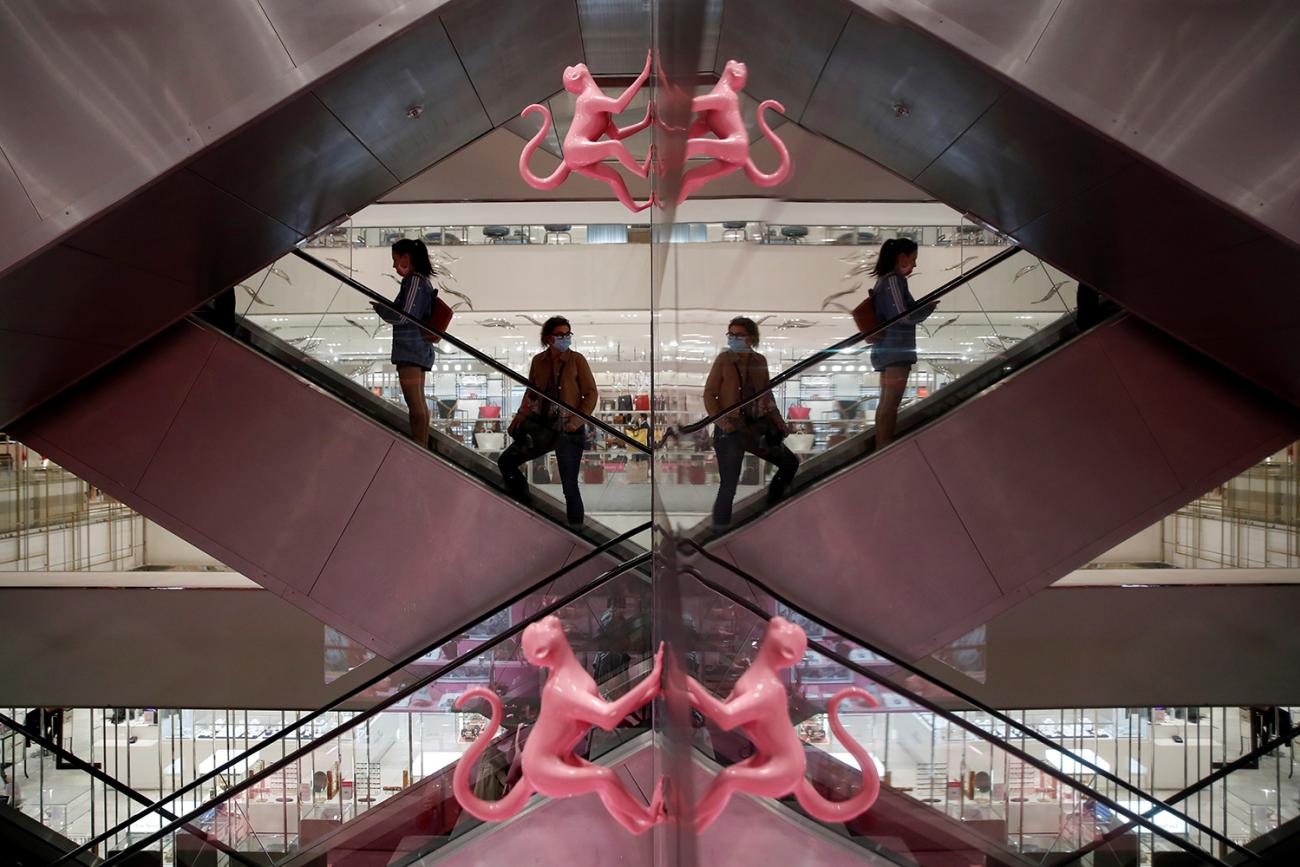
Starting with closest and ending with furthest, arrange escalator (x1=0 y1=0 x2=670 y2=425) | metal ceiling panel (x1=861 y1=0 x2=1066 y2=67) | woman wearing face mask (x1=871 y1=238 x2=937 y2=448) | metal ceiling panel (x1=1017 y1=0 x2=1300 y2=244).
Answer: metal ceiling panel (x1=1017 y1=0 x2=1300 y2=244) < metal ceiling panel (x1=861 y1=0 x2=1066 y2=67) < escalator (x1=0 y1=0 x2=670 y2=425) < woman wearing face mask (x1=871 y1=238 x2=937 y2=448)

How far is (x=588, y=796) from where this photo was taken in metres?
1.76

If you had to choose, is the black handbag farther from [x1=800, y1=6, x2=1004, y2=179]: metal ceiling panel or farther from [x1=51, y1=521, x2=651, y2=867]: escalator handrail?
[x1=800, y1=6, x2=1004, y2=179]: metal ceiling panel

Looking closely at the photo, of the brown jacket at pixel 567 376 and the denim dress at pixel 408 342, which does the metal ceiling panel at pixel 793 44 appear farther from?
the denim dress at pixel 408 342

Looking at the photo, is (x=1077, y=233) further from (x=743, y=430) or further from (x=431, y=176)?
(x=431, y=176)

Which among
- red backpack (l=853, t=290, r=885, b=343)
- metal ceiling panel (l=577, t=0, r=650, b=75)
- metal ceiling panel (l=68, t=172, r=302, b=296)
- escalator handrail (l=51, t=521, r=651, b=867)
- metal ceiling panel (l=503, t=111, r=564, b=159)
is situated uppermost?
metal ceiling panel (l=503, t=111, r=564, b=159)

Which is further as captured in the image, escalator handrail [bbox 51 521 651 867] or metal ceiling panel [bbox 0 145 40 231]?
escalator handrail [bbox 51 521 651 867]

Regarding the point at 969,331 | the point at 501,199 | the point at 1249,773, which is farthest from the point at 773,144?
the point at 501,199

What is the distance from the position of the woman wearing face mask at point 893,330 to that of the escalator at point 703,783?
3.87 feet

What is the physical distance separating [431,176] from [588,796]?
575cm

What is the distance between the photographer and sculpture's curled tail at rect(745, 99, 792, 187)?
779 mm

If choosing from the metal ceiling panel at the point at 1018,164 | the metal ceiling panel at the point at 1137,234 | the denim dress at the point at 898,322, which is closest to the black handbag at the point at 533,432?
the denim dress at the point at 898,322

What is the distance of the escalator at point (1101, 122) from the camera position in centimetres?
181

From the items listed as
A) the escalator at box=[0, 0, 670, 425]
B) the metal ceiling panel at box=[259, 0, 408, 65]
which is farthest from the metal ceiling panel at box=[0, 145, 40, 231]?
the metal ceiling panel at box=[259, 0, 408, 65]

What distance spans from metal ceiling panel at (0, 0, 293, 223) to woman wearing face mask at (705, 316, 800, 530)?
2.07 metres
